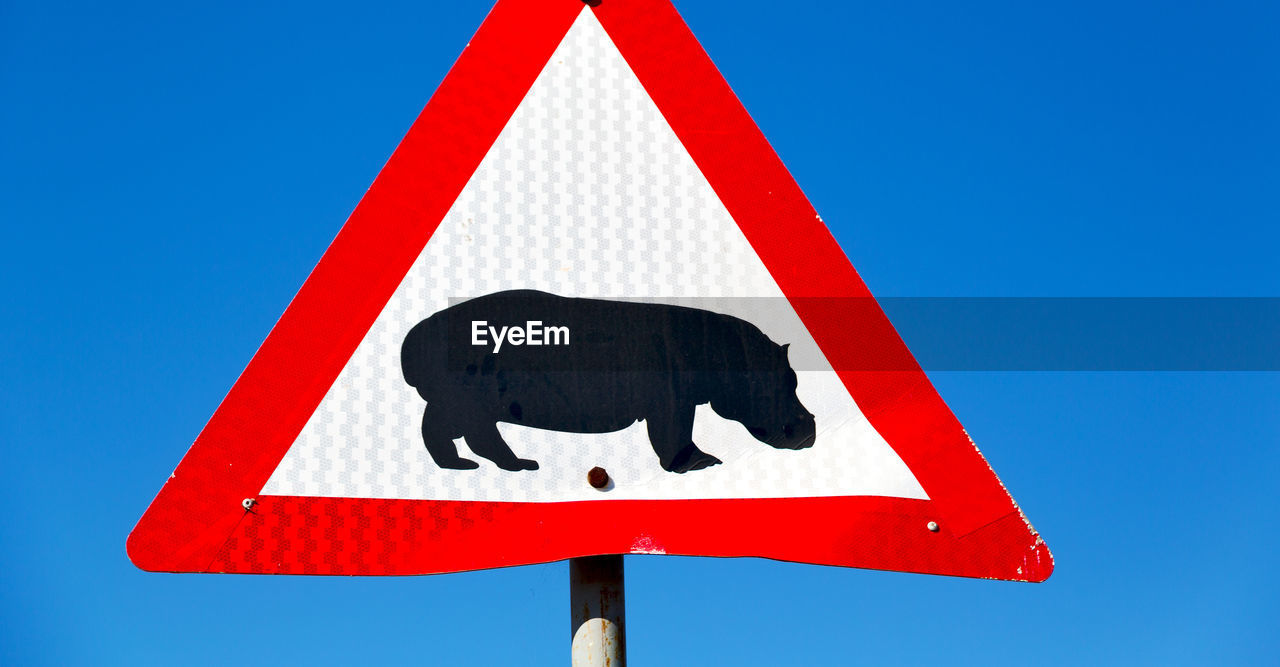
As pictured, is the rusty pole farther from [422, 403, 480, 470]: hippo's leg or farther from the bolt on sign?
[422, 403, 480, 470]: hippo's leg

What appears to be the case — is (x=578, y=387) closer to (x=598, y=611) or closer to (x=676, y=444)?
(x=676, y=444)

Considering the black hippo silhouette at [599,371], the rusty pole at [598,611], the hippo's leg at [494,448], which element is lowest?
the rusty pole at [598,611]

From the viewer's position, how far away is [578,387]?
1.53 metres

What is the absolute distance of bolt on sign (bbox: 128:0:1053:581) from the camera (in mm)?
1479

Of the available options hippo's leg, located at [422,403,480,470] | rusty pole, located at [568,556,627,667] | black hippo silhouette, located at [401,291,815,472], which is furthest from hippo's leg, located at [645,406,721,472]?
hippo's leg, located at [422,403,480,470]

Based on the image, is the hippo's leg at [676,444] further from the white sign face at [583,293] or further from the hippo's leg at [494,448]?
the hippo's leg at [494,448]

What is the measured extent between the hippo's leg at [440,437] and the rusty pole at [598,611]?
0.21m

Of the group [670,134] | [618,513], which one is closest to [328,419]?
[618,513]

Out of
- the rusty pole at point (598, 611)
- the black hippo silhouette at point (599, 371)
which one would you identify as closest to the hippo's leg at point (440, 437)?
the black hippo silhouette at point (599, 371)

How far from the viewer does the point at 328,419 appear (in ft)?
5.01

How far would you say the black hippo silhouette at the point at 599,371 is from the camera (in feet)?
4.97

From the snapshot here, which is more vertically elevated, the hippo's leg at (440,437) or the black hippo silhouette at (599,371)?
the black hippo silhouette at (599,371)

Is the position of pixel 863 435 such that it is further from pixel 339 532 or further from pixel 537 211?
pixel 339 532

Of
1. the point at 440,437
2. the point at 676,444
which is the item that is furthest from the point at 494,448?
the point at 676,444
